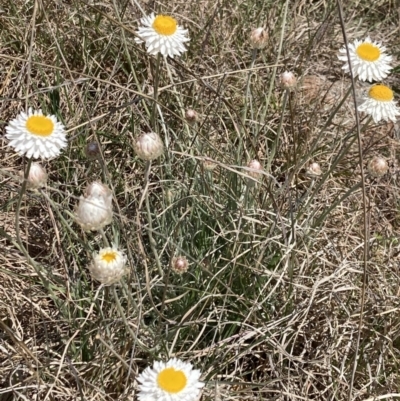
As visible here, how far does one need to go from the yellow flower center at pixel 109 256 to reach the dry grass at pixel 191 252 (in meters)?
0.09

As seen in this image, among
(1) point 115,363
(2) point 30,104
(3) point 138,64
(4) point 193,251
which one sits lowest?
(1) point 115,363

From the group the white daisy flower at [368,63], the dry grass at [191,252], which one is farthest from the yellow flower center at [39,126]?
the white daisy flower at [368,63]

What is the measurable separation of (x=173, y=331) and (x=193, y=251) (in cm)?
31

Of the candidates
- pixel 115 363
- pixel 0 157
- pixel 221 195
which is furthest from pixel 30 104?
pixel 115 363

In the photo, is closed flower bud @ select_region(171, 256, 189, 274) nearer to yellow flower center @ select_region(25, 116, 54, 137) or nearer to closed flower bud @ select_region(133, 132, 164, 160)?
closed flower bud @ select_region(133, 132, 164, 160)

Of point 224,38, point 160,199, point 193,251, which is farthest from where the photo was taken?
point 224,38

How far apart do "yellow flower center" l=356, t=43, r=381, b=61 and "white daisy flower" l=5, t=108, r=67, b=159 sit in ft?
2.52

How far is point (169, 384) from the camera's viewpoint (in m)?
1.13

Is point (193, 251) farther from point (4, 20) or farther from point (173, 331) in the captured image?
point (4, 20)

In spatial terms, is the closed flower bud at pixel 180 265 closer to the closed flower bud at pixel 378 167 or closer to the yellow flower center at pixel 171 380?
the yellow flower center at pixel 171 380

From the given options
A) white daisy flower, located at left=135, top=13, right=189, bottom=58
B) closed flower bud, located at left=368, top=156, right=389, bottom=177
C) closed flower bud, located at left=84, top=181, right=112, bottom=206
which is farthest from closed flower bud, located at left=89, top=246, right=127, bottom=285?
closed flower bud, located at left=368, top=156, right=389, bottom=177

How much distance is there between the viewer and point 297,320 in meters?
1.61

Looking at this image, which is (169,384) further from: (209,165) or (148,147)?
(209,165)

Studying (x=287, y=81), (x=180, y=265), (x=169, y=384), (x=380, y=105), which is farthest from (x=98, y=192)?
(x=380, y=105)
